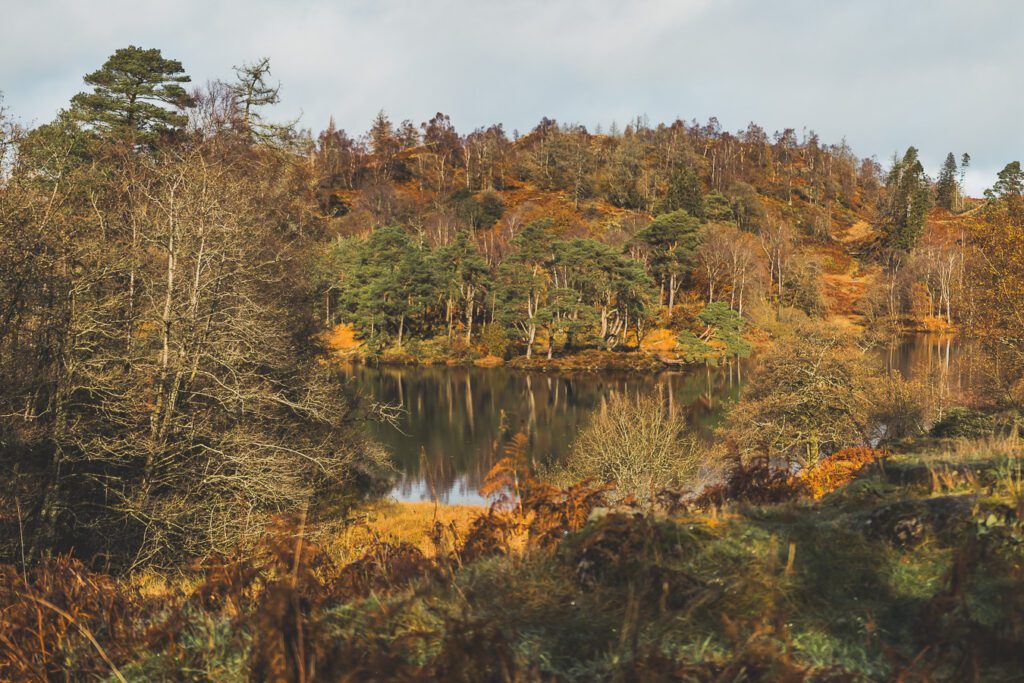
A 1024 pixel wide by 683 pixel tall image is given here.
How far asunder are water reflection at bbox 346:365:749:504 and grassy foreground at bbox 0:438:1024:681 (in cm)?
1711

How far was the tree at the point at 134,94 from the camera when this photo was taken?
124 feet

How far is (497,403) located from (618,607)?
A: 126 ft

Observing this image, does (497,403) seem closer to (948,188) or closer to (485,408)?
(485,408)

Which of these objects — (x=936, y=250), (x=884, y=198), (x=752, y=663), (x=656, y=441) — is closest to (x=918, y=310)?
(x=936, y=250)

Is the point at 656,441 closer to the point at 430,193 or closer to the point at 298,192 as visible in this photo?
the point at 298,192

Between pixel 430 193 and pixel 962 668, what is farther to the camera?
pixel 430 193

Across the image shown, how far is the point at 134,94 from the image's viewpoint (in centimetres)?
3916

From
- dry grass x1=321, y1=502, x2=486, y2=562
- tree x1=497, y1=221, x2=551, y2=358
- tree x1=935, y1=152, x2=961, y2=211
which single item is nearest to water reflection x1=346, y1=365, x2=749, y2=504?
dry grass x1=321, y1=502, x2=486, y2=562

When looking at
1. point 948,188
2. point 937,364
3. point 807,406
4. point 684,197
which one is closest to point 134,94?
point 807,406

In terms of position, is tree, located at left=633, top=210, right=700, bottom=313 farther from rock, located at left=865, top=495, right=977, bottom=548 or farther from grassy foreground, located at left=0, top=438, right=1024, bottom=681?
grassy foreground, located at left=0, top=438, right=1024, bottom=681

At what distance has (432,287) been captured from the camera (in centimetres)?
6212

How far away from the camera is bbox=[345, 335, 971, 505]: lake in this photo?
93.5 feet

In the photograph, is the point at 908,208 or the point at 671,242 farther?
the point at 908,208

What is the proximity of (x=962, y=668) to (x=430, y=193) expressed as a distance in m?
109
